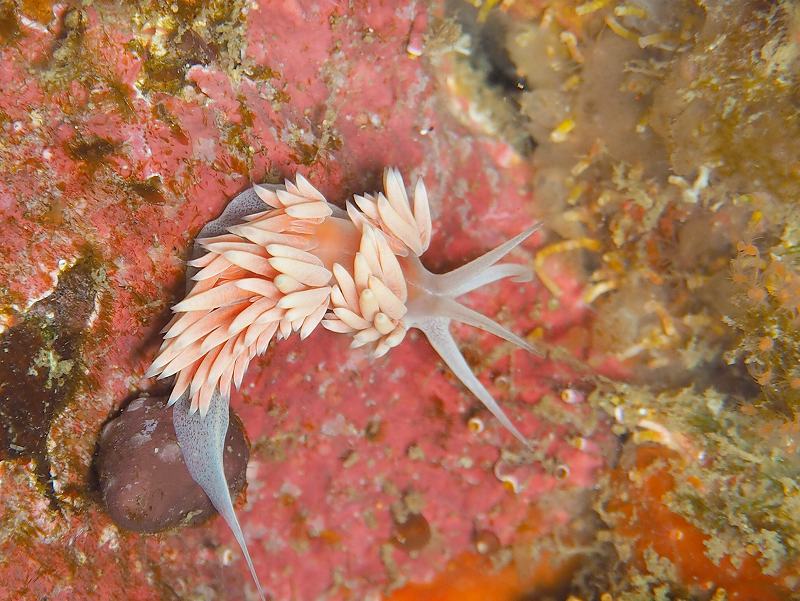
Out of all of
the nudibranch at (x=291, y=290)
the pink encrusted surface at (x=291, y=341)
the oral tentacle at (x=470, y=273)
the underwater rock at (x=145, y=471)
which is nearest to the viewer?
the pink encrusted surface at (x=291, y=341)

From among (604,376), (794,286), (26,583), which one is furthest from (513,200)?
(26,583)

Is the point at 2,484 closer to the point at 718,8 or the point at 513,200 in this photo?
the point at 513,200

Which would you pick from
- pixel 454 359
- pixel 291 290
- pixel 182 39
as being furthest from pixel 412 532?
pixel 182 39

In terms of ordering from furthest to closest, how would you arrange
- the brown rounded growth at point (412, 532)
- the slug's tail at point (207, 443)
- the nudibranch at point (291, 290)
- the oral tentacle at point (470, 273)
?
1. the brown rounded growth at point (412, 532)
2. the oral tentacle at point (470, 273)
3. the slug's tail at point (207, 443)
4. the nudibranch at point (291, 290)

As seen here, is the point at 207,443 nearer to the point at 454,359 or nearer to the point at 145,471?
the point at 145,471

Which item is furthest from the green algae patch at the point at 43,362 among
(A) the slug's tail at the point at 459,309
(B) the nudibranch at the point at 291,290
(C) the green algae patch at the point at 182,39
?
(A) the slug's tail at the point at 459,309

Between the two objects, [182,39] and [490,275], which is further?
[490,275]

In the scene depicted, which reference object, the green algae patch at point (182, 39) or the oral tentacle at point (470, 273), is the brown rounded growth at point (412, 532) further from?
the green algae patch at point (182, 39)

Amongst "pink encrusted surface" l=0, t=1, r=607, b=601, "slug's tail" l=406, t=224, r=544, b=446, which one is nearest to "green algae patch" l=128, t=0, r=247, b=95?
"pink encrusted surface" l=0, t=1, r=607, b=601
